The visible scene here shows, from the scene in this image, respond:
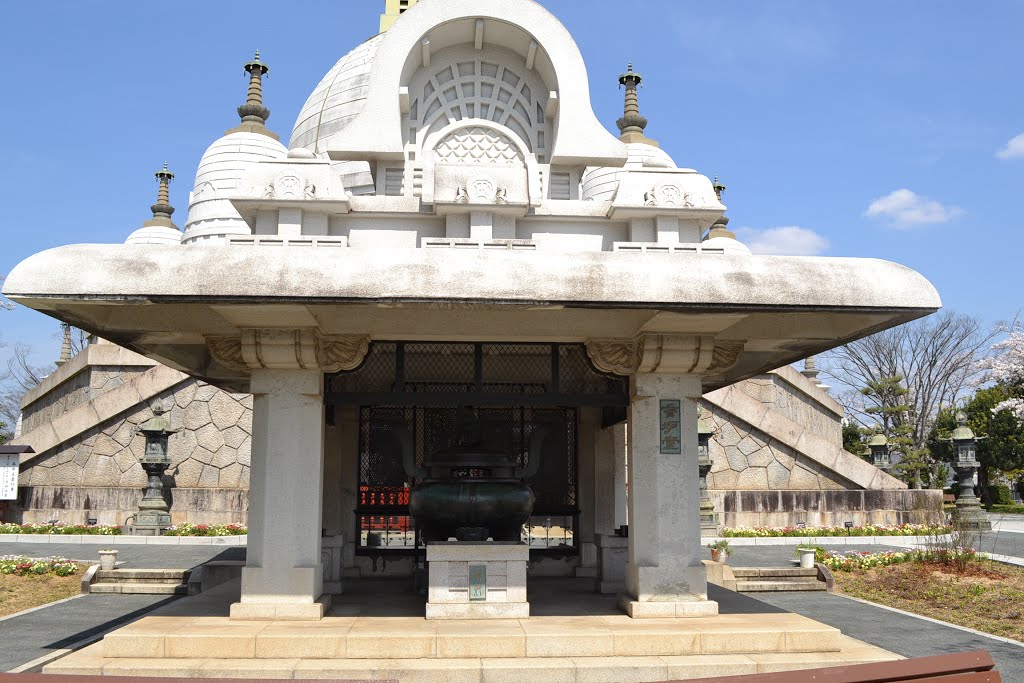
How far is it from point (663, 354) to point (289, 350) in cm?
405

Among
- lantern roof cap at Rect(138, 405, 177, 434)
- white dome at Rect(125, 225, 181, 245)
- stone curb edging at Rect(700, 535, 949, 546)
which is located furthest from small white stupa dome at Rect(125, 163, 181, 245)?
stone curb edging at Rect(700, 535, 949, 546)

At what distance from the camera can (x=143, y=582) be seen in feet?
45.4

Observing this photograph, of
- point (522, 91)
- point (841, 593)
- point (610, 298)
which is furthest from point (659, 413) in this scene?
point (841, 593)

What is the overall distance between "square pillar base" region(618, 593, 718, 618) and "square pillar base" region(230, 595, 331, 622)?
3.33 meters

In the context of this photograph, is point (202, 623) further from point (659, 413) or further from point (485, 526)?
point (659, 413)

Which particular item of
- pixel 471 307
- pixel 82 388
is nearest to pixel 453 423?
pixel 471 307

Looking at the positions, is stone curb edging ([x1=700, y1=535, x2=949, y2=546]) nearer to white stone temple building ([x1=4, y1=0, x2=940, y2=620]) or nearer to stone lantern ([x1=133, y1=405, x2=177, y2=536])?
white stone temple building ([x1=4, y1=0, x2=940, y2=620])

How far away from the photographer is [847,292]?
7.88 metres

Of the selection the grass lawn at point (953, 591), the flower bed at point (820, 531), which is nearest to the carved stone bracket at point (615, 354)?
the grass lawn at point (953, 591)

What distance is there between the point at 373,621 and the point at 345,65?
29.1 m

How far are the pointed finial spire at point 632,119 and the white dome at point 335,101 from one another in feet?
33.7

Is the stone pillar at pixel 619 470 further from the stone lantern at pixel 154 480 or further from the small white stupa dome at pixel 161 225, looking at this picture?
the small white stupa dome at pixel 161 225

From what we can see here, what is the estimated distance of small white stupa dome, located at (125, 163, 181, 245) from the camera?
34834mm

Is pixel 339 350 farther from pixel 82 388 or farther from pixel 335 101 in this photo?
pixel 335 101
